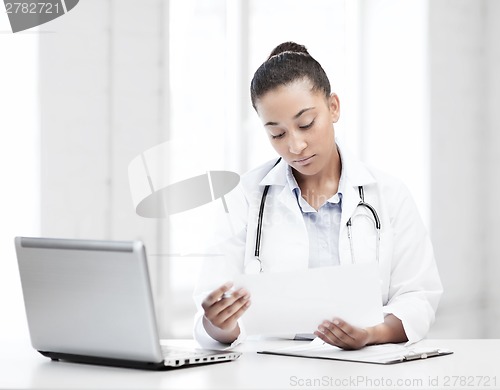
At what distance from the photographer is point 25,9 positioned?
3.13 m

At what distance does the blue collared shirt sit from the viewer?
2.02 metres

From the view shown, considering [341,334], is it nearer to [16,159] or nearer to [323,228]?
[323,228]

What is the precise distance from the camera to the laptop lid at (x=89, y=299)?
129cm

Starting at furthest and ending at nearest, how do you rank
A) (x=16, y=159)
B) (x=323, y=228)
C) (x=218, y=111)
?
1. (x=218, y=111)
2. (x=16, y=159)
3. (x=323, y=228)

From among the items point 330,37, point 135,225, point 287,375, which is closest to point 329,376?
point 287,375

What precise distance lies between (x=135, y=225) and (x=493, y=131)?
201 cm

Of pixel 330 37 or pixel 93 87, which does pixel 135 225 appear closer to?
pixel 93 87

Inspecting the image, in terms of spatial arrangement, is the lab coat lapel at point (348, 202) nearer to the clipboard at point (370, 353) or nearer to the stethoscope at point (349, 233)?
the stethoscope at point (349, 233)

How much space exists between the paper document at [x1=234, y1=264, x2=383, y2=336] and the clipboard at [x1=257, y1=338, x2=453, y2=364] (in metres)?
0.06

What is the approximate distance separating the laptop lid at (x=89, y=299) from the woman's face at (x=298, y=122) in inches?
29.4

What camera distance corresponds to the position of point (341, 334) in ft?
5.25

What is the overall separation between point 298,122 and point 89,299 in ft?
2.63
